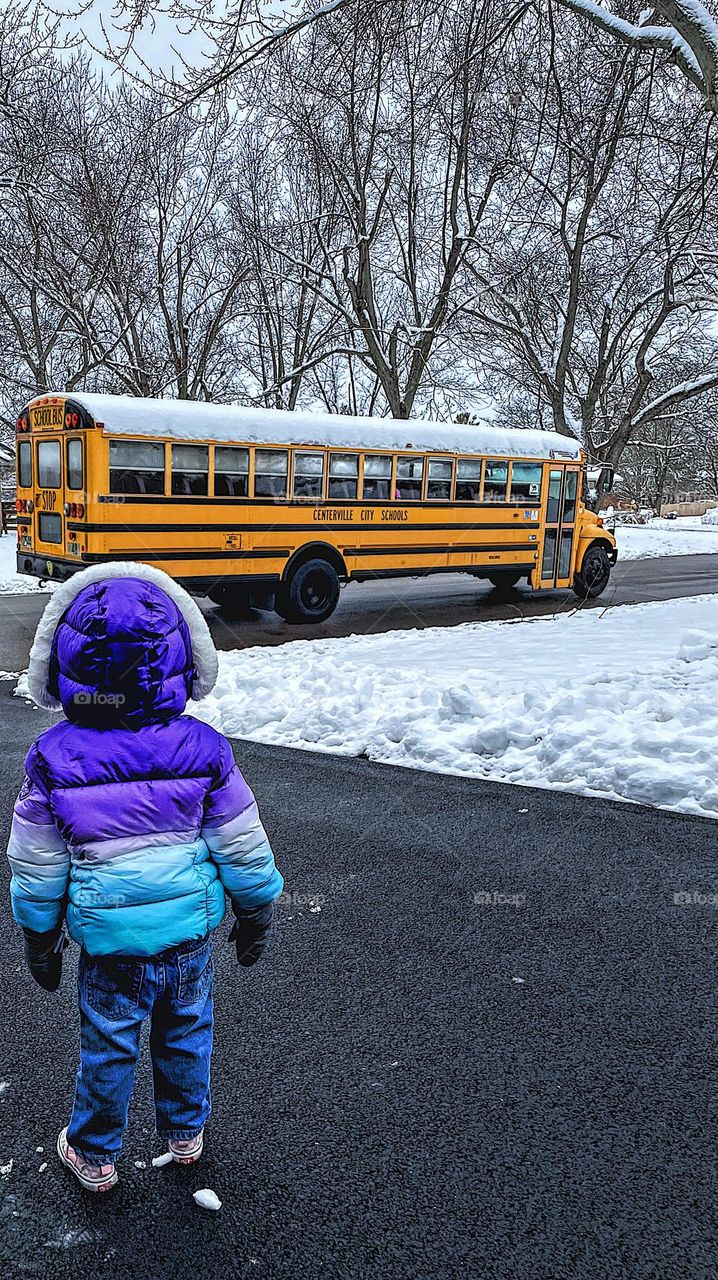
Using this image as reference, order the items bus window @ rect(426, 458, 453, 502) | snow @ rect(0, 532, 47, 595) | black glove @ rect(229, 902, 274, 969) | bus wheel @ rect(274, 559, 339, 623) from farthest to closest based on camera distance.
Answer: snow @ rect(0, 532, 47, 595)
bus window @ rect(426, 458, 453, 502)
bus wheel @ rect(274, 559, 339, 623)
black glove @ rect(229, 902, 274, 969)

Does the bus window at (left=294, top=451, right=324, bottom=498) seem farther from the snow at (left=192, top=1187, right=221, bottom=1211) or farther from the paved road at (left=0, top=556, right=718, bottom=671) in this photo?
the snow at (left=192, top=1187, right=221, bottom=1211)

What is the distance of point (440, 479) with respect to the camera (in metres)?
14.2

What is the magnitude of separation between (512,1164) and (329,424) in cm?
1123

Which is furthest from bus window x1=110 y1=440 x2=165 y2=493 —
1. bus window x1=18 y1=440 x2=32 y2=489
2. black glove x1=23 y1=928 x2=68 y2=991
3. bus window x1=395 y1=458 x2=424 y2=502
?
black glove x1=23 y1=928 x2=68 y2=991

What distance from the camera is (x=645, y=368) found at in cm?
2427

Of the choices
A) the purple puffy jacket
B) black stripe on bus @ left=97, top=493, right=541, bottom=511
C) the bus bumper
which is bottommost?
the bus bumper

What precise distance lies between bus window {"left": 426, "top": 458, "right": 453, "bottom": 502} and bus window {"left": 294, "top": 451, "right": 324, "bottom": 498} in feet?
6.58

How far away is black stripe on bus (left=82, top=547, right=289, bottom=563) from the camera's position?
1113 centimetres

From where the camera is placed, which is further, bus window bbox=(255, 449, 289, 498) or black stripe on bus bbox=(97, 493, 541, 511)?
bus window bbox=(255, 449, 289, 498)

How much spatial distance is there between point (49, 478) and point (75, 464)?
2.45 ft

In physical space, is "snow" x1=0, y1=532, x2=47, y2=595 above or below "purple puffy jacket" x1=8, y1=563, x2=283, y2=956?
below

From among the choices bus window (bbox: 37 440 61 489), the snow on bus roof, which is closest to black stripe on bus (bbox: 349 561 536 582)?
the snow on bus roof

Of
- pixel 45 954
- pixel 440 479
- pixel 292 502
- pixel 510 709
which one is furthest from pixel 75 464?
pixel 45 954

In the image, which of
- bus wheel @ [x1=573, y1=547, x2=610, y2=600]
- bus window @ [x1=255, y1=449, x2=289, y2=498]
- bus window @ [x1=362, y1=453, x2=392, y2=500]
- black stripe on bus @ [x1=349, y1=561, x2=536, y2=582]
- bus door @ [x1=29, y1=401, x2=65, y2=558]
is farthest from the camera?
bus wheel @ [x1=573, y1=547, x2=610, y2=600]
